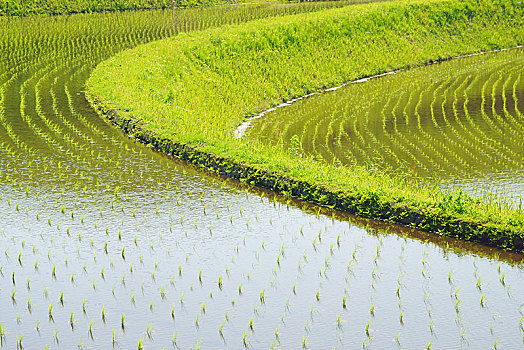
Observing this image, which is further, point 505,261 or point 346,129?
point 346,129

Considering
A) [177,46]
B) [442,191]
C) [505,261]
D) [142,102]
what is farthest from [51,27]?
[505,261]

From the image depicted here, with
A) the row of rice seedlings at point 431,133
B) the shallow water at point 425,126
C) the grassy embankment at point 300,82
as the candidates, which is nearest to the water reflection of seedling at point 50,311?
the grassy embankment at point 300,82

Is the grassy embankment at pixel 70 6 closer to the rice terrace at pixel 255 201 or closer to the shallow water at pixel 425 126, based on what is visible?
the rice terrace at pixel 255 201

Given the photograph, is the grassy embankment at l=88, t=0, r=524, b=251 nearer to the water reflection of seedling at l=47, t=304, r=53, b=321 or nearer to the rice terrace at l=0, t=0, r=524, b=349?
the rice terrace at l=0, t=0, r=524, b=349

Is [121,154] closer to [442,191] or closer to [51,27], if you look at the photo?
[442,191]

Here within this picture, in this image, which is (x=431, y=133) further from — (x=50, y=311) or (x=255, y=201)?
(x=50, y=311)
